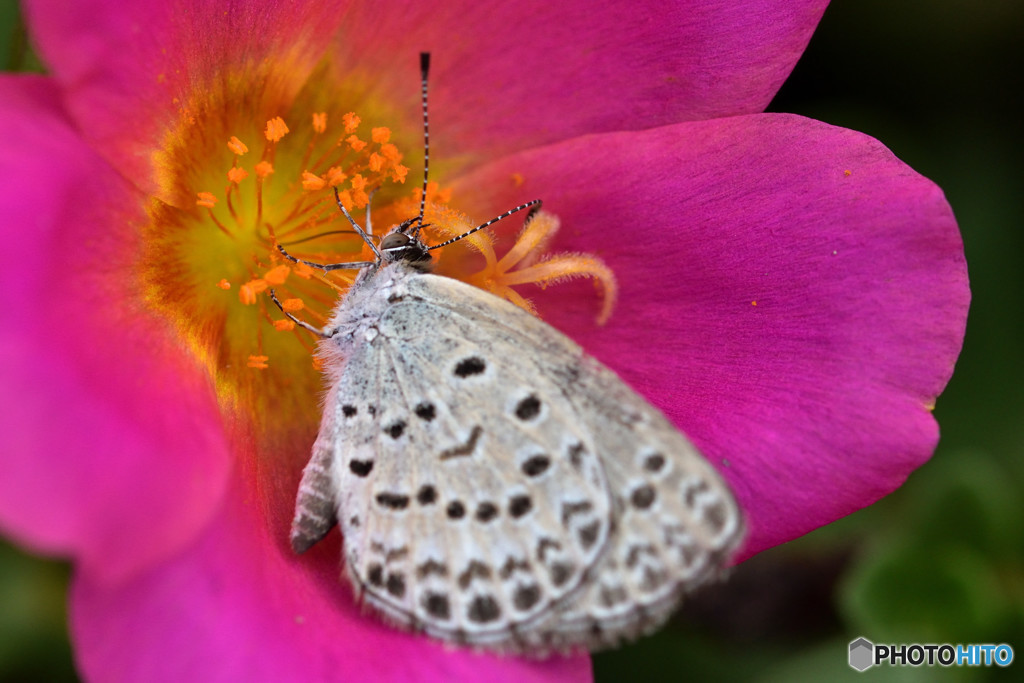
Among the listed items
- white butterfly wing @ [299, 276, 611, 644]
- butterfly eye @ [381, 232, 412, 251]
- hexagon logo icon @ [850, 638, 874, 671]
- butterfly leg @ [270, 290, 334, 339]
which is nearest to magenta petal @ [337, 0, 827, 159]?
butterfly eye @ [381, 232, 412, 251]

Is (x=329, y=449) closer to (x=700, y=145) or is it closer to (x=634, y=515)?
(x=634, y=515)

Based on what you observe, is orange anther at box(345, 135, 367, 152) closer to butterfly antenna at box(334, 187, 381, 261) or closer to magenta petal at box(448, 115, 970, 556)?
butterfly antenna at box(334, 187, 381, 261)

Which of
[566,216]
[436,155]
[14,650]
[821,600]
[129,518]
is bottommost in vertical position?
[821,600]

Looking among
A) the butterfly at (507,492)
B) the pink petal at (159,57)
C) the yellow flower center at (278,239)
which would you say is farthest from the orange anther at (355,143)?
the butterfly at (507,492)

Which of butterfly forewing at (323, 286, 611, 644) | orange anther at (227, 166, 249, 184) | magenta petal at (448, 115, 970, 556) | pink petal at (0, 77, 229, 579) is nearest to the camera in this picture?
pink petal at (0, 77, 229, 579)

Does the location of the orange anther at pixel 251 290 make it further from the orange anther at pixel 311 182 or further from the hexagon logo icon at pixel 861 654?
the hexagon logo icon at pixel 861 654

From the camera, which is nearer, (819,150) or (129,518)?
(129,518)

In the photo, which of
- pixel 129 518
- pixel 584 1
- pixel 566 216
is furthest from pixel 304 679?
pixel 584 1
